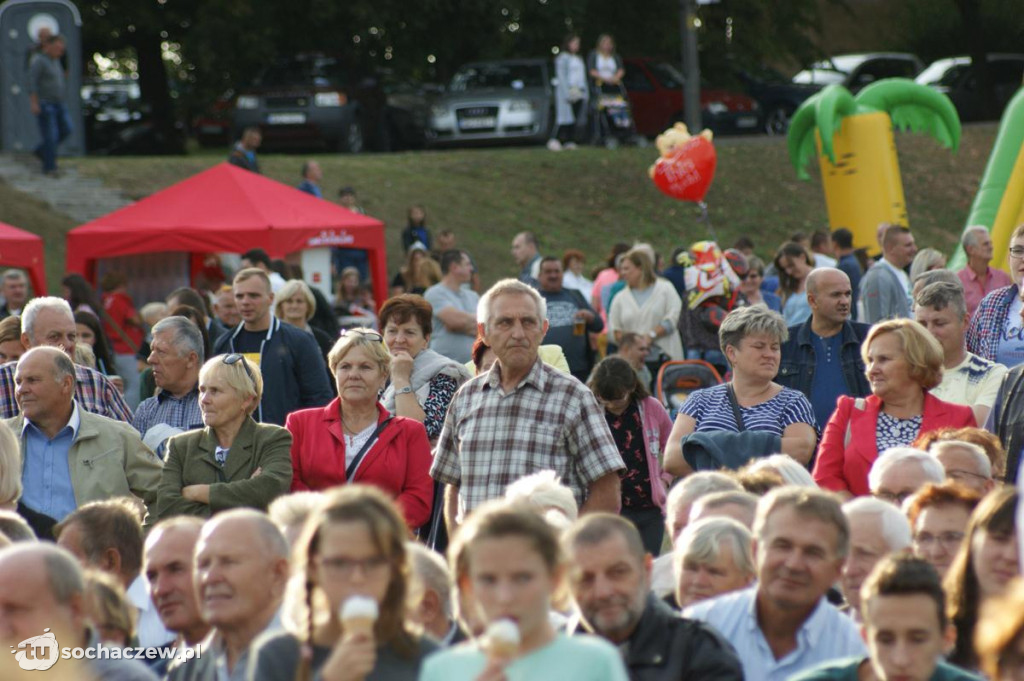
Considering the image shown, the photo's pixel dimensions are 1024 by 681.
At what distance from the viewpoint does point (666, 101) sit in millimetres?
27562

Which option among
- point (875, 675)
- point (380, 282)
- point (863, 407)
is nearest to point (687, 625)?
point (875, 675)

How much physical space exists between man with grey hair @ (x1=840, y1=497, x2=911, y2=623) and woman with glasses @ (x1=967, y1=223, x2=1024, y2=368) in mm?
3820

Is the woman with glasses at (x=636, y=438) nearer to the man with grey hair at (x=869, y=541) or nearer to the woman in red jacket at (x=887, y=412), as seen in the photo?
the woman in red jacket at (x=887, y=412)

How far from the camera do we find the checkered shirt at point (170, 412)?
7.87 meters

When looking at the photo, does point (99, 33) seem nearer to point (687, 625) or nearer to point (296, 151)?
point (296, 151)

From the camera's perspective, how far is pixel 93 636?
4305 mm

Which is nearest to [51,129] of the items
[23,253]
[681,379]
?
[23,253]

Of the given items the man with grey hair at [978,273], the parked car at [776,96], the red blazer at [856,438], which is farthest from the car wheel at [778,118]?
the red blazer at [856,438]

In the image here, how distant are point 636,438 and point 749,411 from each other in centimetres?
113

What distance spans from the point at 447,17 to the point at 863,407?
2285 cm

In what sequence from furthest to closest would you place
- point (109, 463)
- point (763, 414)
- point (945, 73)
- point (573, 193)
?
point (945, 73) → point (573, 193) → point (109, 463) → point (763, 414)

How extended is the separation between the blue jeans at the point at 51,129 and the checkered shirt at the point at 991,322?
1559cm

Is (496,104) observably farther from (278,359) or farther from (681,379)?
(278,359)

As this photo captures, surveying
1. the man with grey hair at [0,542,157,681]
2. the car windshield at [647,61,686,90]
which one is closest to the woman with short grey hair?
the man with grey hair at [0,542,157,681]
